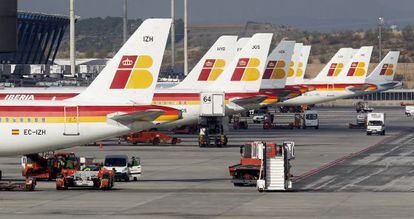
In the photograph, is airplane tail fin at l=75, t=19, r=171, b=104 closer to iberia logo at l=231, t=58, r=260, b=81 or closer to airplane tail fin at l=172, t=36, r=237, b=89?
iberia logo at l=231, t=58, r=260, b=81

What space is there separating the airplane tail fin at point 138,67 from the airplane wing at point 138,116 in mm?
2354

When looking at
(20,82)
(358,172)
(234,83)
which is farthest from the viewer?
(20,82)

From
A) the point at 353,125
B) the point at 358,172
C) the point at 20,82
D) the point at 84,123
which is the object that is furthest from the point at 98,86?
the point at 353,125

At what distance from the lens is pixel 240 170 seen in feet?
242

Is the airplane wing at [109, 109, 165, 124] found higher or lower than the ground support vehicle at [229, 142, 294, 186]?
higher

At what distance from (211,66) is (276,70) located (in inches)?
527

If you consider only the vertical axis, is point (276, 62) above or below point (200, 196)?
above

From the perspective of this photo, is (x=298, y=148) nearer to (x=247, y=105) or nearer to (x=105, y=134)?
(x=247, y=105)

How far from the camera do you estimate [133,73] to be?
73.6 metres

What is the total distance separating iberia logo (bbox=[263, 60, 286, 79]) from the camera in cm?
14262

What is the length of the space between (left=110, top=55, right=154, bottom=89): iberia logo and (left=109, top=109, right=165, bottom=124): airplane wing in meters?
2.95

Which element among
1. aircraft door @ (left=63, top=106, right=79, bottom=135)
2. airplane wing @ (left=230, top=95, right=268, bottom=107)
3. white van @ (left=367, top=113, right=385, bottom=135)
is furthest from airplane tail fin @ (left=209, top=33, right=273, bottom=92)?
aircraft door @ (left=63, top=106, right=79, bottom=135)

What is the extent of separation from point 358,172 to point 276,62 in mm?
57795

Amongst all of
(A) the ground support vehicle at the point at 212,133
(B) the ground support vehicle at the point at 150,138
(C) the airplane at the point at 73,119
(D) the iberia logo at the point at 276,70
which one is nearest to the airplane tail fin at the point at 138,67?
(C) the airplane at the point at 73,119
